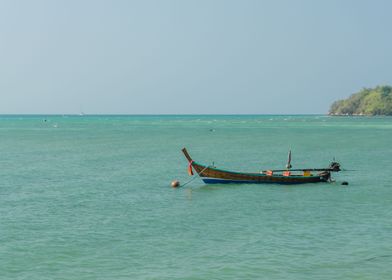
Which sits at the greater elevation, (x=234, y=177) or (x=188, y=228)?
(x=234, y=177)

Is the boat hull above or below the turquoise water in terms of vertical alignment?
above

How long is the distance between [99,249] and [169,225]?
217 inches

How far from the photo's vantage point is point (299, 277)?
21031 mm

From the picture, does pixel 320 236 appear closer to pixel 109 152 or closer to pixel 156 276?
pixel 156 276

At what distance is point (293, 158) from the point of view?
70.8 meters

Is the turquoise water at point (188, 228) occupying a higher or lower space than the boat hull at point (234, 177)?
lower

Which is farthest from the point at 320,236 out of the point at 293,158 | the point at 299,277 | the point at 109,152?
the point at 109,152

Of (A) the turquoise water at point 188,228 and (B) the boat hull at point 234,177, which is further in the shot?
(B) the boat hull at point 234,177

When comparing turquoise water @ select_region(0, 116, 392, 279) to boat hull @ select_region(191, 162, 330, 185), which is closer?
turquoise water @ select_region(0, 116, 392, 279)

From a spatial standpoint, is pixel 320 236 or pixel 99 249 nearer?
pixel 99 249

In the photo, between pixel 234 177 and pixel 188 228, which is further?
pixel 234 177

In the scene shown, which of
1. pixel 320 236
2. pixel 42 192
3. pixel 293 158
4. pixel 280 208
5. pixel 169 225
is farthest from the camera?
pixel 293 158

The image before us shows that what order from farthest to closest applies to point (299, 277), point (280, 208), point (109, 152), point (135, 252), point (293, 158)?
point (109, 152), point (293, 158), point (280, 208), point (135, 252), point (299, 277)

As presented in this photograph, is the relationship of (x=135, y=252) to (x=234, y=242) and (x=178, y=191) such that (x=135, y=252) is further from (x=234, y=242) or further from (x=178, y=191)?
(x=178, y=191)
